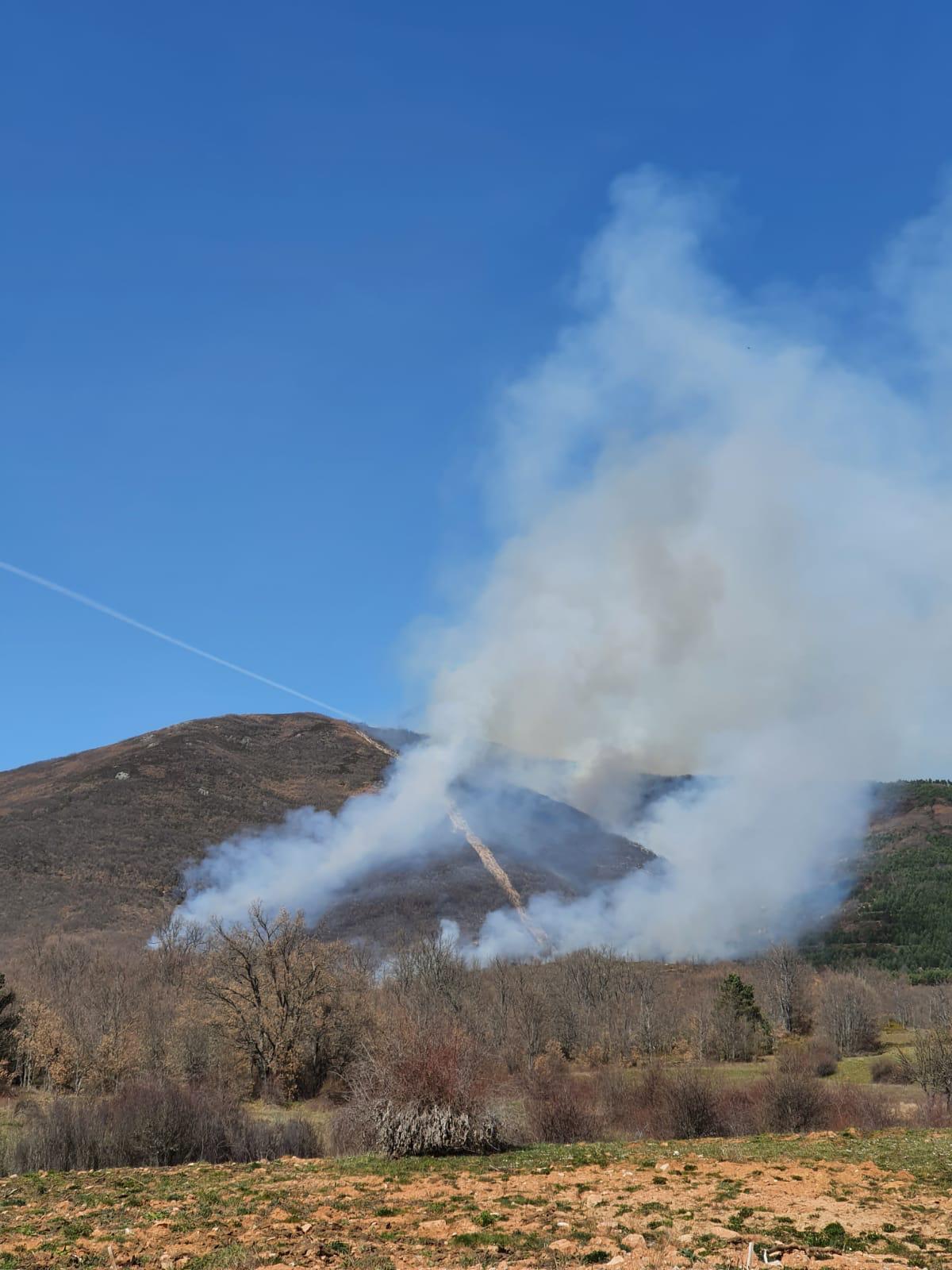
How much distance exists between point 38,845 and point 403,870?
200 feet

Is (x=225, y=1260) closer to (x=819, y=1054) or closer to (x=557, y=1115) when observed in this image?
(x=557, y=1115)

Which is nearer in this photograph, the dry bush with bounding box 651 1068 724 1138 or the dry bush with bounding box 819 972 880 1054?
the dry bush with bounding box 651 1068 724 1138

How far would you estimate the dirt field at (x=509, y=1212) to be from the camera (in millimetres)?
14961

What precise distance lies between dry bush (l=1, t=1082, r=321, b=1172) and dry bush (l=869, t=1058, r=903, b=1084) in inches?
2110

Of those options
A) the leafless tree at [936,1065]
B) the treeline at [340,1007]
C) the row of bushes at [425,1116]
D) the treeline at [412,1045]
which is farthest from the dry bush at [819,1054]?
the row of bushes at [425,1116]

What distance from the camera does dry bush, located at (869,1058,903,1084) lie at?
69.1 metres

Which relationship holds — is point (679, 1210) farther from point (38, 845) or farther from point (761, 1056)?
point (38, 845)

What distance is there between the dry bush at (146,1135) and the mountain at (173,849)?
89.8 meters

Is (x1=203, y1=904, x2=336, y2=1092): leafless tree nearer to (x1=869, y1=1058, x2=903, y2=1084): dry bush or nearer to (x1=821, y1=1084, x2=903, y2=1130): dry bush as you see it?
(x1=821, y1=1084, x2=903, y2=1130): dry bush

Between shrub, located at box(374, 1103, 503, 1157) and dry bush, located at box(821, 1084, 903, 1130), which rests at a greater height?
shrub, located at box(374, 1103, 503, 1157)

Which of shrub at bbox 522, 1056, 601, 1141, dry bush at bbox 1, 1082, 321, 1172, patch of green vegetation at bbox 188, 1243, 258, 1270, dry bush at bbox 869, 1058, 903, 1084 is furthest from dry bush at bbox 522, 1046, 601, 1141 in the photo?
dry bush at bbox 869, 1058, 903, 1084

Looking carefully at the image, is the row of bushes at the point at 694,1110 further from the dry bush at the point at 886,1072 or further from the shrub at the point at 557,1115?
the dry bush at the point at 886,1072

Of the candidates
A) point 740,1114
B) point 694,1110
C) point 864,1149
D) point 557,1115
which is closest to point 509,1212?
point 864,1149


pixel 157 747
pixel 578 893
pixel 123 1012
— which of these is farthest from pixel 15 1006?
pixel 157 747
